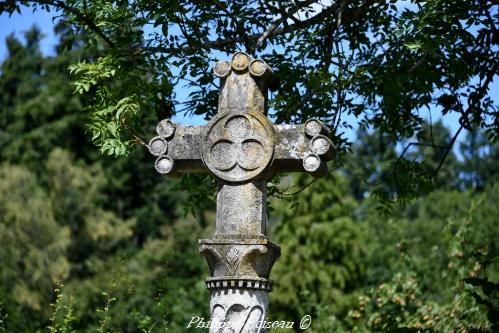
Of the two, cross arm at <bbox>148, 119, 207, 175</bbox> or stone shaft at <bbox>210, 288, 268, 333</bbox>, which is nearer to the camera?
stone shaft at <bbox>210, 288, 268, 333</bbox>

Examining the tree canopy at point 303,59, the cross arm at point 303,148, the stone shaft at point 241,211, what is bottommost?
the stone shaft at point 241,211

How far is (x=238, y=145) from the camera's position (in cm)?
571

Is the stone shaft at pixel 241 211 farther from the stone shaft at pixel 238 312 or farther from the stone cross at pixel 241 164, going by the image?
the stone shaft at pixel 238 312

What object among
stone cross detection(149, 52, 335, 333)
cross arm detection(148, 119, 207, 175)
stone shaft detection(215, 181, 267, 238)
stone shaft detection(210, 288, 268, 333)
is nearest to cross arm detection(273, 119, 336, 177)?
stone cross detection(149, 52, 335, 333)

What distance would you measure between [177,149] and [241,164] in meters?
0.51

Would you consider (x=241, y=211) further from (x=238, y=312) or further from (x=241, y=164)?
(x=238, y=312)

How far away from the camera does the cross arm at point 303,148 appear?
5707mm

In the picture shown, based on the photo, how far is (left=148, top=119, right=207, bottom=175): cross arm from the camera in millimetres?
5902

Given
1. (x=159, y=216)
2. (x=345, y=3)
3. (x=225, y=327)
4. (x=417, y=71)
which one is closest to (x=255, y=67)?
(x=225, y=327)

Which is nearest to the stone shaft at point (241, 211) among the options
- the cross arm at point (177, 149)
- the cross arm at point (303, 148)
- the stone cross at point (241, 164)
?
the stone cross at point (241, 164)

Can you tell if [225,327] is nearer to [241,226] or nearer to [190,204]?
[241,226]

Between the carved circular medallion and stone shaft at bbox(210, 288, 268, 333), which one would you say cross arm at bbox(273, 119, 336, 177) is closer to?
the carved circular medallion

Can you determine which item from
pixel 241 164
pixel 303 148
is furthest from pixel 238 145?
pixel 303 148

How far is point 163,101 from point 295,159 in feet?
12.0
